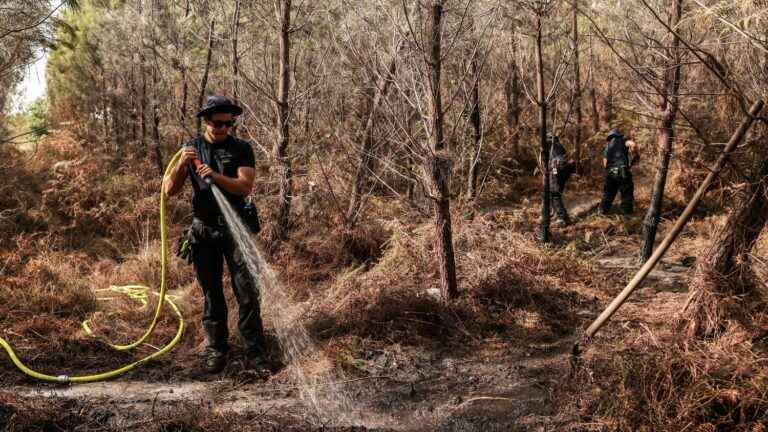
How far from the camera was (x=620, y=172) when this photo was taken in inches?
388

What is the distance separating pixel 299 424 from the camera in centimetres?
337

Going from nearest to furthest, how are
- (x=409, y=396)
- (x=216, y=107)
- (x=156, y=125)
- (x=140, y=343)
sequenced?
(x=409, y=396), (x=216, y=107), (x=140, y=343), (x=156, y=125)

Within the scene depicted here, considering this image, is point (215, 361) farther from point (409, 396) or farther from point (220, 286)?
point (409, 396)

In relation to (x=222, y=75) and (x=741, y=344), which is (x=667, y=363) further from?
(x=222, y=75)

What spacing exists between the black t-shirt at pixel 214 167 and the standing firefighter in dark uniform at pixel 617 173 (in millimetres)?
8061

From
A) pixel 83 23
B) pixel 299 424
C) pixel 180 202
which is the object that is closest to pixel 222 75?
pixel 180 202

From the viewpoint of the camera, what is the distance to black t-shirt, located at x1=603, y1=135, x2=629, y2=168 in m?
9.93

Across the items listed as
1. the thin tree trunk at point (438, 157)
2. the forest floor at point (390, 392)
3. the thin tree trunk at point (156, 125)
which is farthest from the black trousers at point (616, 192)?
the thin tree trunk at point (156, 125)

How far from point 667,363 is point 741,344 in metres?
0.65

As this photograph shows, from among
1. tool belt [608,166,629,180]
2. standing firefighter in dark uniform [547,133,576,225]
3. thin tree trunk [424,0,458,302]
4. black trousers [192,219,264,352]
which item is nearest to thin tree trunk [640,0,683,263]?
standing firefighter in dark uniform [547,133,576,225]

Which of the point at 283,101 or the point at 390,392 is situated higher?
the point at 283,101

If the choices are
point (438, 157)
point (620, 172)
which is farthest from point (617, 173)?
point (438, 157)

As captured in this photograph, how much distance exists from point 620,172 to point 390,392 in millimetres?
7784

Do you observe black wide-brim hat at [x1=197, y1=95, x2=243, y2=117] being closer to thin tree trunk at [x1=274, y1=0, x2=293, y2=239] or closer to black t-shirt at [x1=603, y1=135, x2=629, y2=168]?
thin tree trunk at [x1=274, y1=0, x2=293, y2=239]
